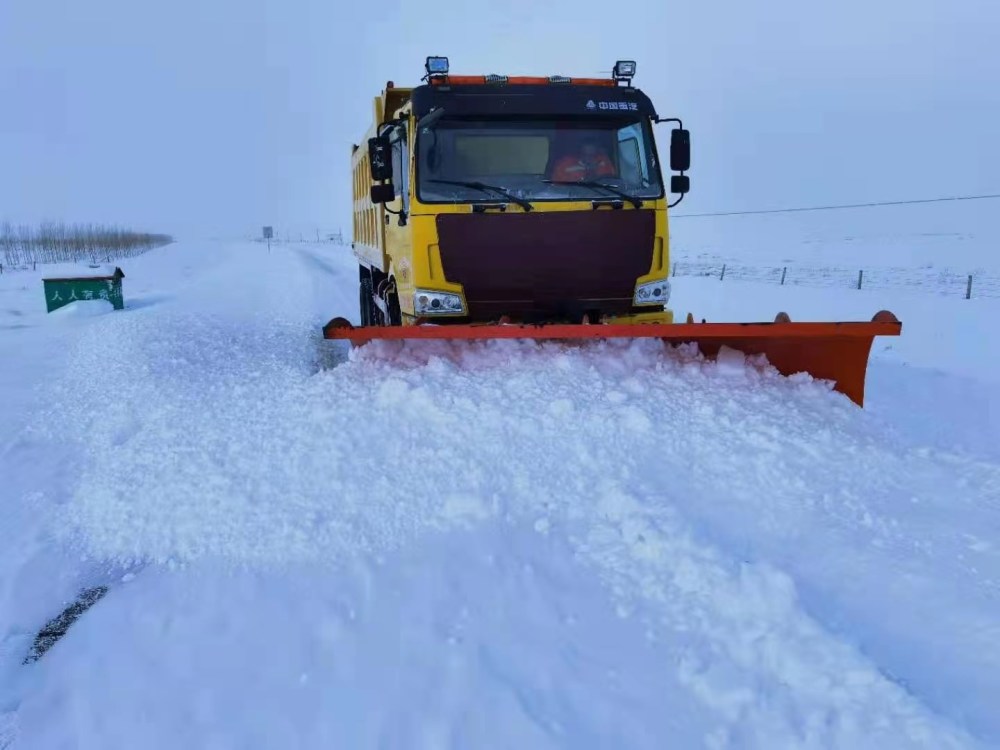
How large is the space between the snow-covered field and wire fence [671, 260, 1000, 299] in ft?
52.9

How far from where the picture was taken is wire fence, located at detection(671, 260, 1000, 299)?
66.8 ft

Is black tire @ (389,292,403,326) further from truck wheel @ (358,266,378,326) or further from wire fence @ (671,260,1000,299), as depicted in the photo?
wire fence @ (671,260,1000,299)

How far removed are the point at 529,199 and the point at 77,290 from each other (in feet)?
37.2

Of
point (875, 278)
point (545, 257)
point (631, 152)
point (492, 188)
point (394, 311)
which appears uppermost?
point (631, 152)

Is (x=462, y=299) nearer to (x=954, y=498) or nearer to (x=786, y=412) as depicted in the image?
(x=786, y=412)

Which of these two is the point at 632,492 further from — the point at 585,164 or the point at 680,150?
the point at 680,150

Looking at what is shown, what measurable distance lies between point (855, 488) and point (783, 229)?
54.1m

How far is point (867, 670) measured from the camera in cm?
248

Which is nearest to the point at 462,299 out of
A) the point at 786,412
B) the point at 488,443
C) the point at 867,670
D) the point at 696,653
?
the point at 488,443

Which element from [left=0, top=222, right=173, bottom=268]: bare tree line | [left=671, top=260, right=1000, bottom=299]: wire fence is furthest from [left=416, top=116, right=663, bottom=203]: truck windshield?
[left=0, top=222, right=173, bottom=268]: bare tree line

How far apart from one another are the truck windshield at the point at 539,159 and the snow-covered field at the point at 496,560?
1220 millimetres

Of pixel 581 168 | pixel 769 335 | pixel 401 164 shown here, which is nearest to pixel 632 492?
pixel 769 335

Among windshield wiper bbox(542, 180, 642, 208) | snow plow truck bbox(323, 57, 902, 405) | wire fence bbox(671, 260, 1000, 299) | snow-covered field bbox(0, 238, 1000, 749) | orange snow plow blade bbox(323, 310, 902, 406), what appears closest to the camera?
snow-covered field bbox(0, 238, 1000, 749)

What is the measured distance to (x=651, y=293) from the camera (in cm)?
578
